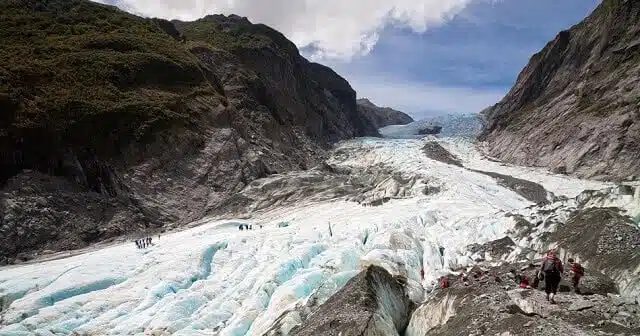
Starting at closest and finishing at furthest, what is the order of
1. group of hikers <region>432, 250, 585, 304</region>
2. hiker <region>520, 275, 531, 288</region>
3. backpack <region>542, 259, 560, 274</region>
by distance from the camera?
backpack <region>542, 259, 560, 274</region> < group of hikers <region>432, 250, 585, 304</region> < hiker <region>520, 275, 531, 288</region>

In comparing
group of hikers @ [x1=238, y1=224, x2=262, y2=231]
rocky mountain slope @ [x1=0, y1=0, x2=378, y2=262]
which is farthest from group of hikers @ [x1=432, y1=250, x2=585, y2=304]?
rocky mountain slope @ [x1=0, y1=0, x2=378, y2=262]

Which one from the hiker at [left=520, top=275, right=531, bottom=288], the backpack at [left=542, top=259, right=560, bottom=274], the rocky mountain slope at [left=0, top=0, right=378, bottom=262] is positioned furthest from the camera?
the rocky mountain slope at [left=0, top=0, right=378, bottom=262]

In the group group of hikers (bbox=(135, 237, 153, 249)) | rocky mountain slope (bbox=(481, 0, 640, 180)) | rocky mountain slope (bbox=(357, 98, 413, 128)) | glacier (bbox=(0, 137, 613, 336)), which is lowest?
glacier (bbox=(0, 137, 613, 336))

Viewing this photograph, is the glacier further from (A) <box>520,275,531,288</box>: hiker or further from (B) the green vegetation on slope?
(B) the green vegetation on slope

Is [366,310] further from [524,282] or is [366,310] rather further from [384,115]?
[384,115]

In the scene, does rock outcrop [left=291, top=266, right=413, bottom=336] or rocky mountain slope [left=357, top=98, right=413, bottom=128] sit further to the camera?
Answer: rocky mountain slope [left=357, top=98, right=413, bottom=128]

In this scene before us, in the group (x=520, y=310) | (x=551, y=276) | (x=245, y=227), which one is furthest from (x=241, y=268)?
(x=551, y=276)

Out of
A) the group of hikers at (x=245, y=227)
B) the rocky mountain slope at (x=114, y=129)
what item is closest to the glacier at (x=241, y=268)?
the group of hikers at (x=245, y=227)
